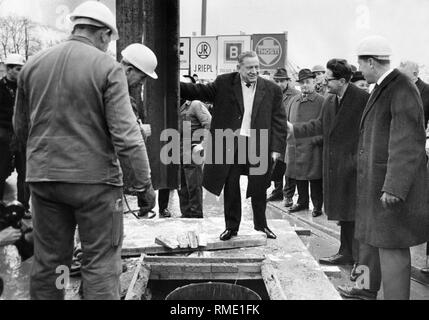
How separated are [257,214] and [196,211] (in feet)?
7.50

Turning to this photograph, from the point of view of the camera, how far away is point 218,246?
5.40 metres

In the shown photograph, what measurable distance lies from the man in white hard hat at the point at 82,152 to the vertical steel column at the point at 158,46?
2373 millimetres

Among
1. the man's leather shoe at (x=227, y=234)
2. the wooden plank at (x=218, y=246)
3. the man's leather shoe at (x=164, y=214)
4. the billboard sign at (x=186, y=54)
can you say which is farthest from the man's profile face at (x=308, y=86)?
the billboard sign at (x=186, y=54)

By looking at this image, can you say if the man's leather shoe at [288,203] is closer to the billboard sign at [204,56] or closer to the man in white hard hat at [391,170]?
the man in white hard hat at [391,170]

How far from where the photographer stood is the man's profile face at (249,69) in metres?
5.59

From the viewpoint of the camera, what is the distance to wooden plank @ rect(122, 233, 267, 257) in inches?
204

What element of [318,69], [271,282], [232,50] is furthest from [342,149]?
[232,50]

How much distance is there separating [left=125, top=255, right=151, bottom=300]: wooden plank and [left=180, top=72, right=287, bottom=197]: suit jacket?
4.59ft

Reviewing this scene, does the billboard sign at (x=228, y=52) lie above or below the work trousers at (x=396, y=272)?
above

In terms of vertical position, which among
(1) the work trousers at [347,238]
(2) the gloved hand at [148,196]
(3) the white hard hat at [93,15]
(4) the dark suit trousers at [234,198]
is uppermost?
(3) the white hard hat at [93,15]

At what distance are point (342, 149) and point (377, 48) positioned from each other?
171 centimetres

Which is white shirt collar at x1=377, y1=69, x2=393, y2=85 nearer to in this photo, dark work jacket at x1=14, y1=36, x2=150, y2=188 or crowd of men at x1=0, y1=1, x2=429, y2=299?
crowd of men at x1=0, y1=1, x2=429, y2=299

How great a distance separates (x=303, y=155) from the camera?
347 inches
